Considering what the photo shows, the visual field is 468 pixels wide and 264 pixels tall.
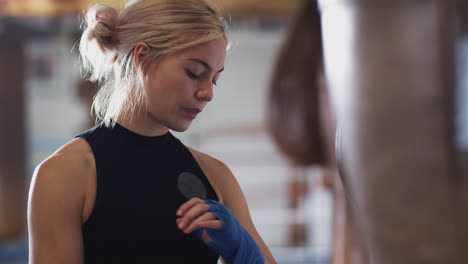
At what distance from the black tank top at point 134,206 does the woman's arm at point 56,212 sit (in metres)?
0.02

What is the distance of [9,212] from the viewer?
4.60 meters

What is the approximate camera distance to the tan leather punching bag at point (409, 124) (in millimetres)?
470

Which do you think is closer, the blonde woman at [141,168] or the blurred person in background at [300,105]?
the blonde woman at [141,168]

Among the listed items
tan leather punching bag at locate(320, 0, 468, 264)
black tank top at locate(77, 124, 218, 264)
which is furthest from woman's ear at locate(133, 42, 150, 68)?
tan leather punching bag at locate(320, 0, 468, 264)

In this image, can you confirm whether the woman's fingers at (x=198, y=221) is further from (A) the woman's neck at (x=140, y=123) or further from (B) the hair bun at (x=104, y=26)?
(B) the hair bun at (x=104, y=26)

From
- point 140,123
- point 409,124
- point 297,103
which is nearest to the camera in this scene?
point 409,124

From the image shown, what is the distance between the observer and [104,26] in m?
0.89

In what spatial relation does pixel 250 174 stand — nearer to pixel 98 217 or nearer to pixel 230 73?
pixel 230 73

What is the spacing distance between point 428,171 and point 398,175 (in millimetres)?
24

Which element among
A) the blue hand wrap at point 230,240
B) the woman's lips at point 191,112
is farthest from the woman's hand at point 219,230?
the woman's lips at point 191,112

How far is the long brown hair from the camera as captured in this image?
101 centimetres

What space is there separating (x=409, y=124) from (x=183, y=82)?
0.42 m

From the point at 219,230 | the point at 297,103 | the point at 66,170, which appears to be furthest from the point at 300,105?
the point at 66,170

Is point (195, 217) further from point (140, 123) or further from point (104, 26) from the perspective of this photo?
point (104, 26)
